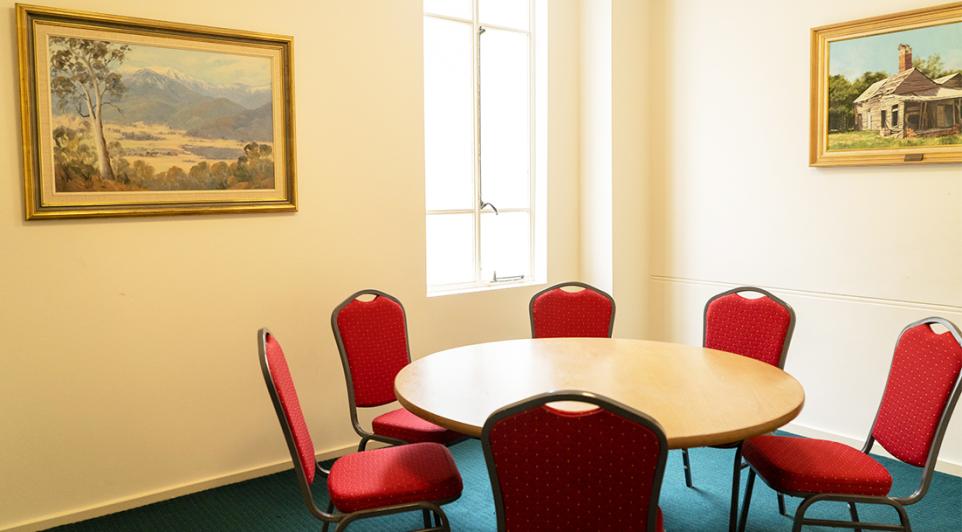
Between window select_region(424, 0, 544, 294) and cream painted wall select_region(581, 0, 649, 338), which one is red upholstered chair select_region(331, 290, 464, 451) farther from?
cream painted wall select_region(581, 0, 649, 338)

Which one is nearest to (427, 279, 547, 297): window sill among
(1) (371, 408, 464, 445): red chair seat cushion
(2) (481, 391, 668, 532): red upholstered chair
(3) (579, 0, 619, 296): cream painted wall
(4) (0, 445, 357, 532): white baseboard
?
(3) (579, 0, 619, 296): cream painted wall

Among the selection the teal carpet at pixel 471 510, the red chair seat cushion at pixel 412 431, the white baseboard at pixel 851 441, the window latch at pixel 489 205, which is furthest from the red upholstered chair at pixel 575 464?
the window latch at pixel 489 205

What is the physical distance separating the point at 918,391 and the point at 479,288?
104 inches

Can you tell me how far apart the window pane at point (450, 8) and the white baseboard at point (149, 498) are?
2610 mm

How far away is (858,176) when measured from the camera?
162 inches

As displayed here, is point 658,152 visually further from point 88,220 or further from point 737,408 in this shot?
point 88,220

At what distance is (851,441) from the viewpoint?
4207 millimetres

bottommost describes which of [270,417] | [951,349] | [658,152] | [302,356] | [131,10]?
[270,417]

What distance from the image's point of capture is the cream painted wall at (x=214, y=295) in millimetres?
3264

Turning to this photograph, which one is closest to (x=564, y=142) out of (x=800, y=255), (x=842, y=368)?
(x=800, y=255)

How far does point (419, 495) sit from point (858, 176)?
3004 millimetres

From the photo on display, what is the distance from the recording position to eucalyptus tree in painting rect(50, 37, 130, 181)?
3.24 m

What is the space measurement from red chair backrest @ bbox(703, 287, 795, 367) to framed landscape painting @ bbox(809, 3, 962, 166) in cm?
117

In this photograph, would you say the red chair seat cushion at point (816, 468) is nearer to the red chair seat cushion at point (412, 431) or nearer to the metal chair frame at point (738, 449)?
the metal chair frame at point (738, 449)
